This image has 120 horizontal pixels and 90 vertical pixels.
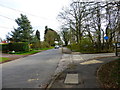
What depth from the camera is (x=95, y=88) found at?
404 cm

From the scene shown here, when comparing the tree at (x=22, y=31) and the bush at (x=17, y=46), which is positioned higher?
the tree at (x=22, y=31)

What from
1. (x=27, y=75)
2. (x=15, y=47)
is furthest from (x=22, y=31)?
(x=27, y=75)

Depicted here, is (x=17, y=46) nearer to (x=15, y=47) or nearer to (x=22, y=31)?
(x=15, y=47)

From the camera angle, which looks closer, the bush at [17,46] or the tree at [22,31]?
the bush at [17,46]

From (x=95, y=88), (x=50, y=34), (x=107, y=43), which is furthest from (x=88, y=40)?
(x=50, y=34)

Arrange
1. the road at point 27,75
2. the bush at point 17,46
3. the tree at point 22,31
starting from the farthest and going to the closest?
the tree at point 22,31 → the bush at point 17,46 → the road at point 27,75

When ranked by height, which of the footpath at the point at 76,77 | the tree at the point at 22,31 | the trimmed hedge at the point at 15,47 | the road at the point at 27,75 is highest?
the tree at the point at 22,31

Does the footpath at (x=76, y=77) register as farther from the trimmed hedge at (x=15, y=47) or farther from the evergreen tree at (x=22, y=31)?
the evergreen tree at (x=22, y=31)

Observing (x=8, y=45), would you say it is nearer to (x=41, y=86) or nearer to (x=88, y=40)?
(x=88, y=40)

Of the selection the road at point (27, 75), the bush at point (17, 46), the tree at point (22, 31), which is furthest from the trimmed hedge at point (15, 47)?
the road at point (27, 75)

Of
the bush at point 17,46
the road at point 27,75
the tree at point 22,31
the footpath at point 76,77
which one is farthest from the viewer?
the tree at point 22,31

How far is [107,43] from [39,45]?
28.4 metres

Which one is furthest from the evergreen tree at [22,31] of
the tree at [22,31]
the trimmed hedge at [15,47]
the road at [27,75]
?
the road at [27,75]

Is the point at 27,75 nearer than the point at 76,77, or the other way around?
the point at 76,77
